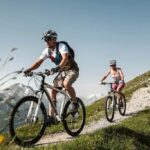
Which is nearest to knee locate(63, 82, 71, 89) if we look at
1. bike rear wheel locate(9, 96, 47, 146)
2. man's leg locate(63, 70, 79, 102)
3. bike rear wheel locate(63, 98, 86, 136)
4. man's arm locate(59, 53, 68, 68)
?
man's leg locate(63, 70, 79, 102)

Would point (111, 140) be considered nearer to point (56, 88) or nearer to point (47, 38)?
point (56, 88)

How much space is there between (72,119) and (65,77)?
1.63 m

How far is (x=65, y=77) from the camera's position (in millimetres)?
11961

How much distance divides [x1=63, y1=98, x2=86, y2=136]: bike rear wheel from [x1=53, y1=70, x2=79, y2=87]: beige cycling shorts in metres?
0.81

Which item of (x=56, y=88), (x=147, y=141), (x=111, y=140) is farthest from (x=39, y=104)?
(x=147, y=141)

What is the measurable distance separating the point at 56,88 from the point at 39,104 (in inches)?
56.8

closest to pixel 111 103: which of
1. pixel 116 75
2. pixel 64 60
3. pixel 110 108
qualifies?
pixel 110 108

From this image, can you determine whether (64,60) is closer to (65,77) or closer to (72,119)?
(65,77)

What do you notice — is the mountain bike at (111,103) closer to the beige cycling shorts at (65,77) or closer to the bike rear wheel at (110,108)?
the bike rear wheel at (110,108)

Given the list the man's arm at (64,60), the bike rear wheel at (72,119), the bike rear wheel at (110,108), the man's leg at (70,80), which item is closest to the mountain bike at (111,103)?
the bike rear wheel at (110,108)

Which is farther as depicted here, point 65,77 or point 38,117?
point 65,77

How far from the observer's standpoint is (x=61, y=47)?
1107cm

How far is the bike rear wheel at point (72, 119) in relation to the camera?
1209 centimetres

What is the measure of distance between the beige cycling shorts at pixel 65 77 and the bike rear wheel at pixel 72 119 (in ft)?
2.66
